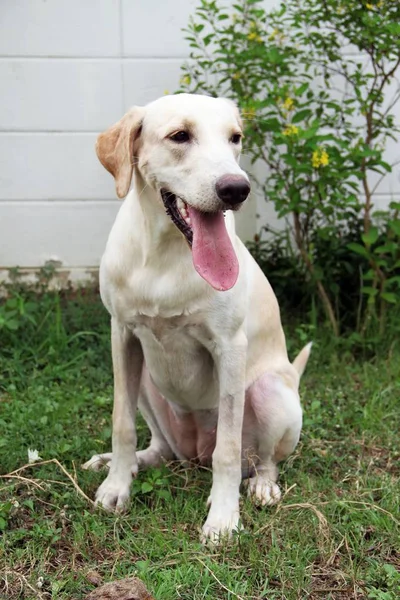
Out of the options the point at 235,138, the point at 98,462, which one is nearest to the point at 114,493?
the point at 98,462

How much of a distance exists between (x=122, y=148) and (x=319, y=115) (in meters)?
2.05

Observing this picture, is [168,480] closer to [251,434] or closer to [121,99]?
[251,434]

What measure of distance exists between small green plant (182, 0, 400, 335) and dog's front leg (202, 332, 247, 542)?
5.26ft

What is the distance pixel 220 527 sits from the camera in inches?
106

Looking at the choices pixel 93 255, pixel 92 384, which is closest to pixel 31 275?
pixel 93 255

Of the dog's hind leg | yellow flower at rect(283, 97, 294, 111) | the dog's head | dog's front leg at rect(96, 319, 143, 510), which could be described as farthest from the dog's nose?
yellow flower at rect(283, 97, 294, 111)

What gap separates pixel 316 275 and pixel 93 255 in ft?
4.85

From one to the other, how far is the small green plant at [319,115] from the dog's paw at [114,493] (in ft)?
6.47

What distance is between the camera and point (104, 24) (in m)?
4.85

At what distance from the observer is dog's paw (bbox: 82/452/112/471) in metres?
3.17

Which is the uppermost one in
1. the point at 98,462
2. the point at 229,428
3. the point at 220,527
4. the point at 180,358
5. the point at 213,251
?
the point at 213,251

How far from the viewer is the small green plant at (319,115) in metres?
4.21

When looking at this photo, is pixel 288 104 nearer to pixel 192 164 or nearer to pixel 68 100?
pixel 68 100

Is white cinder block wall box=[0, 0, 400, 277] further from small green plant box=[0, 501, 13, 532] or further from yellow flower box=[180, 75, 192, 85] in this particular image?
small green plant box=[0, 501, 13, 532]
